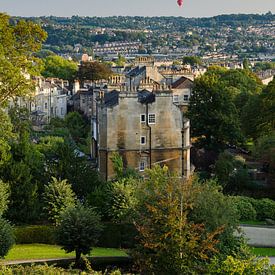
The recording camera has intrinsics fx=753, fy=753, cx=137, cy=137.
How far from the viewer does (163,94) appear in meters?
40.4

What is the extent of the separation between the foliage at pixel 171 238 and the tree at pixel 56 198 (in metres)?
8.14

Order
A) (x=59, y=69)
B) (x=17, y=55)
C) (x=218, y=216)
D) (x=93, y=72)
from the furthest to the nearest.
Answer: (x=59, y=69)
(x=93, y=72)
(x=17, y=55)
(x=218, y=216)

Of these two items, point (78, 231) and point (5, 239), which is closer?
point (5, 239)

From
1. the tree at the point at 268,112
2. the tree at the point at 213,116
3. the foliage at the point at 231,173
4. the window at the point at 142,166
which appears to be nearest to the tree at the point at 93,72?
the tree at the point at 213,116

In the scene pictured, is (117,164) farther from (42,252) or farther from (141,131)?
(42,252)

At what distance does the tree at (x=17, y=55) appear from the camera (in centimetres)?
2949

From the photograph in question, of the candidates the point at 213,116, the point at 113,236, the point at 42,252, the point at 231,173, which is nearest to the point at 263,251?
the point at 113,236

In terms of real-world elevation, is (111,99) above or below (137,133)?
above

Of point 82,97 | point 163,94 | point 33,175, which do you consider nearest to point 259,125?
point 163,94

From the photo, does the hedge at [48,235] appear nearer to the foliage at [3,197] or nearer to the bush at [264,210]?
the foliage at [3,197]

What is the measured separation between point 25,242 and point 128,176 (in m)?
6.43

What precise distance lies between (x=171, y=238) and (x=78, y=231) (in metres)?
6.25

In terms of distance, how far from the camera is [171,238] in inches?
888

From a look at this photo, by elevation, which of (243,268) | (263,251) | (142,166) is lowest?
(263,251)
